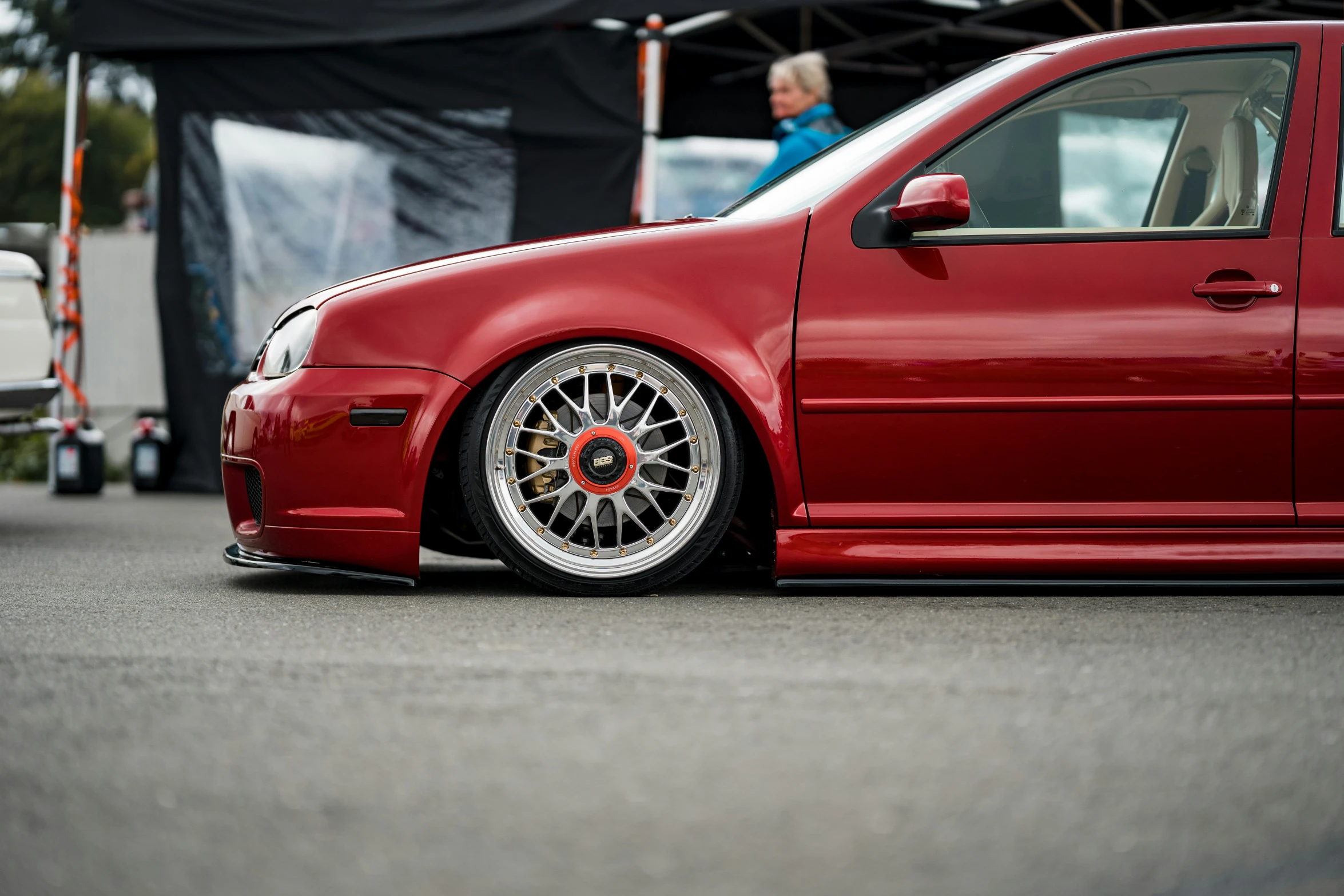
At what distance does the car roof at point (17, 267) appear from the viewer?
589 centimetres

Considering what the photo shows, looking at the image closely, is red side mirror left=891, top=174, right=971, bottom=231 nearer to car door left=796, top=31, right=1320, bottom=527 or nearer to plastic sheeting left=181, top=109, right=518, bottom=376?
car door left=796, top=31, right=1320, bottom=527

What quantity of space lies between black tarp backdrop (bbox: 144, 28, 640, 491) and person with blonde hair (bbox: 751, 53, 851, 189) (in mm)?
1329

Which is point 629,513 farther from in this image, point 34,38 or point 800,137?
point 34,38

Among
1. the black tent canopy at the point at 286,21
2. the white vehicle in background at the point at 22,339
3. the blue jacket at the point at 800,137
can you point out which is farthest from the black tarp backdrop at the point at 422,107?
the white vehicle in background at the point at 22,339

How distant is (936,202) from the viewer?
11.4 ft

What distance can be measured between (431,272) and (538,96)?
436cm

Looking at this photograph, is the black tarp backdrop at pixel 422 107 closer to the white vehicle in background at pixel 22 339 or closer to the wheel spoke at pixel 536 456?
the white vehicle in background at pixel 22 339

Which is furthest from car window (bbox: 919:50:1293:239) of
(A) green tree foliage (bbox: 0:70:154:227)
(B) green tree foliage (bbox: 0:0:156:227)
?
(A) green tree foliage (bbox: 0:70:154:227)

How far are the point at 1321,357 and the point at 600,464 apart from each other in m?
1.81

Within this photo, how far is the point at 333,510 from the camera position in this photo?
365cm

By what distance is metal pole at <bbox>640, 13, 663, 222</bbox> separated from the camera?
743 cm

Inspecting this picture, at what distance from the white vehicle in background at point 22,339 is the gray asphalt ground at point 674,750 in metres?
Result: 2.68

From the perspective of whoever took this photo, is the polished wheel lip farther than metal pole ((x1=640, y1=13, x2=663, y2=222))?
No

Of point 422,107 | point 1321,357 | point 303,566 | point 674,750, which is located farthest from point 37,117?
point 674,750
